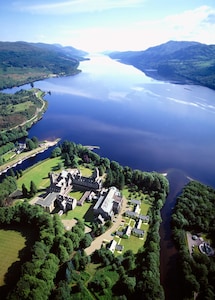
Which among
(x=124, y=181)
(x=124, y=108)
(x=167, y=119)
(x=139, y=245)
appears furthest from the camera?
(x=124, y=108)

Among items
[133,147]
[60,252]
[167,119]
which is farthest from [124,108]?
[60,252]

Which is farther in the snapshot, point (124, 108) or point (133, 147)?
point (124, 108)

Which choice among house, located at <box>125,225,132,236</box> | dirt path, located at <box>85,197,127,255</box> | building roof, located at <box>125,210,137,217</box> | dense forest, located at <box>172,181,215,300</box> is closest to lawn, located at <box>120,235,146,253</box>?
house, located at <box>125,225,132,236</box>

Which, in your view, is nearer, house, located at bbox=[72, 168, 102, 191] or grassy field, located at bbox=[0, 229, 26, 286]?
grassy field, located at bbox=[0, 229, 26, 286]

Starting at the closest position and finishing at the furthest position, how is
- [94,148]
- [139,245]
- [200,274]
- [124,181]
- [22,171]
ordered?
1. [200,274]
2. [139,245]
3. [124,181]
4. [22,171]
5. [94,148]

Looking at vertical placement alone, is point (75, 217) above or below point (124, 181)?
below

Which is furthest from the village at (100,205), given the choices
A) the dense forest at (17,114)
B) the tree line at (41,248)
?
the dense forest at (17,114)

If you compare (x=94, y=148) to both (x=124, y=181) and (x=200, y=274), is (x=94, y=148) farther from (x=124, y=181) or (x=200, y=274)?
(x=200, y=274)

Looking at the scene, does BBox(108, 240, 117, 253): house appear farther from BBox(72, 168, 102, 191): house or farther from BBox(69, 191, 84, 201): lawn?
BBox(72, 168, 102, 191): house
